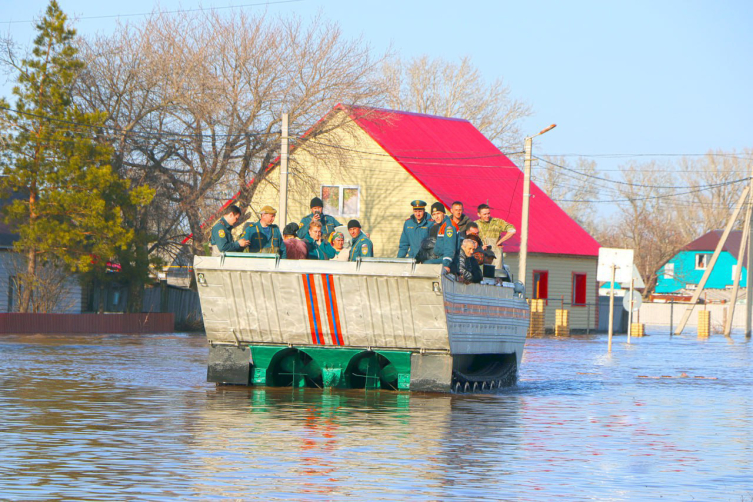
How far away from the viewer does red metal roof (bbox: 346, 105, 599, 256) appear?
154 feet

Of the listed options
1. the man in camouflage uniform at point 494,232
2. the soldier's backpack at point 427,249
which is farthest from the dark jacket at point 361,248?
the man in camouflage uniform at point 494,232

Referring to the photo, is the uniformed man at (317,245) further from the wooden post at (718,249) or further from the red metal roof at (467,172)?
the wooden post at (718,249)

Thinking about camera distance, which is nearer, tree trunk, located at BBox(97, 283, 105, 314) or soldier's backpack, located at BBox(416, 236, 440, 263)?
soldier's backpack, located at BBox(416, 236, 440, 263)

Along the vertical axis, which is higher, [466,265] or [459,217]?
[459,217]

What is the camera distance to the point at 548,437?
12.2 meters

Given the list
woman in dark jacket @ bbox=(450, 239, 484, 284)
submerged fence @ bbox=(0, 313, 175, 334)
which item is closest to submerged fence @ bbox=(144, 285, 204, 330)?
submerged fence @ bbox=(0, 313, 175, 334)

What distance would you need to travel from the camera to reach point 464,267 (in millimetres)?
16844

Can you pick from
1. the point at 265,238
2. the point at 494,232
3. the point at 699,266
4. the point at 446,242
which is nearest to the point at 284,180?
the point at 494,232

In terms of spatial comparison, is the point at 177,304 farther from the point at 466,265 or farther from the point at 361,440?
the point at 361,440

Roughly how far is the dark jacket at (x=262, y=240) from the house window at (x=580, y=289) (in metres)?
35.2

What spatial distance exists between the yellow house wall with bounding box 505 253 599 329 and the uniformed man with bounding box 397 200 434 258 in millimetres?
28912

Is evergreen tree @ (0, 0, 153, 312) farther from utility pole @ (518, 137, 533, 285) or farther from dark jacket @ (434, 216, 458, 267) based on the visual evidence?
dark jacket @ (434, 216, 458, 267)

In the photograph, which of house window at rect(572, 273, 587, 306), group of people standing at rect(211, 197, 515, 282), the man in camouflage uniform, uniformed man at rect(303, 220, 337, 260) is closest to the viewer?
group of people standing at rect(211, 197, 515, 282)

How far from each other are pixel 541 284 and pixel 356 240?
32251 mm
